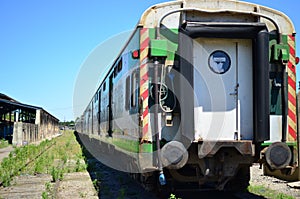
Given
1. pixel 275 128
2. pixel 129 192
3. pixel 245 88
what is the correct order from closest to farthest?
1. pixel 245 88
2. pixel 275 128
3. pixel 129 192

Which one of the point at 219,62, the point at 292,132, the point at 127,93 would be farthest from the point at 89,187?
the point at 292,132

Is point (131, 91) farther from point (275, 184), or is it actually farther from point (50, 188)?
point (275, 184)

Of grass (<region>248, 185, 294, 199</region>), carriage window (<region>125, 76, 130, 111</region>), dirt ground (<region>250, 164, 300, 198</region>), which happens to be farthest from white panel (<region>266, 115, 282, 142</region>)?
carriage window (<region>125, 76, 130, 111</region>)

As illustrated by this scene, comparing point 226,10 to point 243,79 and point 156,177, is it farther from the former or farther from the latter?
point 156,177

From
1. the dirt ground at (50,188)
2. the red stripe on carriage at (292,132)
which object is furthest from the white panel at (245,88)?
the dirt ground at (50,188)

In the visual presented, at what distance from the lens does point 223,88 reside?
6.61 meters

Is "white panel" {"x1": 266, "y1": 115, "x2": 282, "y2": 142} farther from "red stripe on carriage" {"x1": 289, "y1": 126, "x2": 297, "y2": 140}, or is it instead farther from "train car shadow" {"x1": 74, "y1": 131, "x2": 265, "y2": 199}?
"train car shadow" {"x1": 74, "y1": 131, "x2": 265, "y2": 199}

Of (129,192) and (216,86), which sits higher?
(216,86)

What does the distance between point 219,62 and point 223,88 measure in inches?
17.0

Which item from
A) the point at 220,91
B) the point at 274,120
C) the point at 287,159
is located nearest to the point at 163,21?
the point at 220,91

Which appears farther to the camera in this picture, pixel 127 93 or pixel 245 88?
pixel 127 93

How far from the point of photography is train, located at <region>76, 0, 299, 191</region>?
633cm

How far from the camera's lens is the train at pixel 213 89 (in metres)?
6.33

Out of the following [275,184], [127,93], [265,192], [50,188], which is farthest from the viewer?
[50,188]
